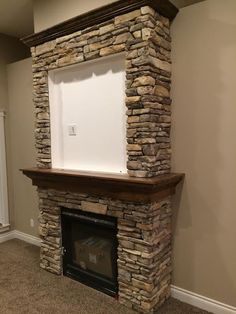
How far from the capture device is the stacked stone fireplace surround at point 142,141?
90.2 inches

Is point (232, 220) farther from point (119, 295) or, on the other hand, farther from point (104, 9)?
point (104, 9)

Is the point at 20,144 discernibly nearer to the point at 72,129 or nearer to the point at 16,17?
the point at 72,129

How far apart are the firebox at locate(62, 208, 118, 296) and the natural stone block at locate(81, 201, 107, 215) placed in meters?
0.07

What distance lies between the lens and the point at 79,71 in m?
2.91

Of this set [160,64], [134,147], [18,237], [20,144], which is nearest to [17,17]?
[20,144]

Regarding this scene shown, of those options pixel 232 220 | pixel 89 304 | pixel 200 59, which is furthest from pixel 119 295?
pixel 200 59

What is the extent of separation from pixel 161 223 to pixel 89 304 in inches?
39.3

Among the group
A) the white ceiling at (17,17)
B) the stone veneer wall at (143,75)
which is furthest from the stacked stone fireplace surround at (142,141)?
the white ceiling at (17,17)

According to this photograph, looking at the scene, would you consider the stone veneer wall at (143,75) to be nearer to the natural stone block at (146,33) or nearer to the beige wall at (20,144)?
the natural stone block at (146,33)

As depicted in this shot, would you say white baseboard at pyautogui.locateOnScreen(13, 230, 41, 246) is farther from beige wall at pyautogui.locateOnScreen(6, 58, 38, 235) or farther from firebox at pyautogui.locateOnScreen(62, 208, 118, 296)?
firebox at pyautogui.locateOnScreen(62, 208, 118, 296)

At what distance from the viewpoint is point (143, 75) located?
7.47 ft

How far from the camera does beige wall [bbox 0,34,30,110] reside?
13.4 ft

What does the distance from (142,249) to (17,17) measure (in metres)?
3.28

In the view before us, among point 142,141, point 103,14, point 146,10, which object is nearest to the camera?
point 146,10
